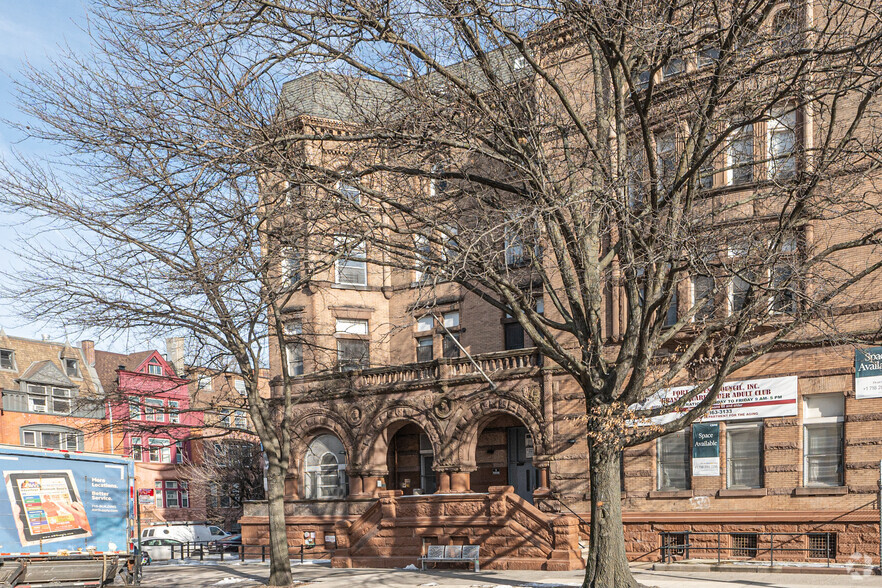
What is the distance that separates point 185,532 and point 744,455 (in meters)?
38.8

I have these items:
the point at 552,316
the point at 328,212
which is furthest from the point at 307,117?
the point at 328,212

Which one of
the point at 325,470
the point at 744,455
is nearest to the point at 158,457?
the point at 325,470

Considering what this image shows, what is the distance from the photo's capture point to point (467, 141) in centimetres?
1562

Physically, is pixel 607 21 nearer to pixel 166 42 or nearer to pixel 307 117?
pixel 166 42

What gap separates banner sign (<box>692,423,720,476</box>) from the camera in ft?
81.1

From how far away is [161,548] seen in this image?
4222 cm

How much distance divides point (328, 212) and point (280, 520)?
1097cm

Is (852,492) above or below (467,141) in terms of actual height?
below

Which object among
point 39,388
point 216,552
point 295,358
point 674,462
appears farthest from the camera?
point 39,388

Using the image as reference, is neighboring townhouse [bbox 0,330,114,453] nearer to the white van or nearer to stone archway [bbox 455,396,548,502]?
the white van

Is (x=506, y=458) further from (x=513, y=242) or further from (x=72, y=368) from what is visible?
(x=72, y=368)

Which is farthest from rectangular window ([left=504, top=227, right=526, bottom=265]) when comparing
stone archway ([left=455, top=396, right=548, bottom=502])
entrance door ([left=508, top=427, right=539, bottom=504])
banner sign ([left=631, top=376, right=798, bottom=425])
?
entrance door ([left=508, top=427, right=539, bottom=504])

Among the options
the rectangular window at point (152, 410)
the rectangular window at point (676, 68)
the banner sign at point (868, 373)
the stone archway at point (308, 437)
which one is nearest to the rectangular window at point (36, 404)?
the rectangular window at point (152, 410)

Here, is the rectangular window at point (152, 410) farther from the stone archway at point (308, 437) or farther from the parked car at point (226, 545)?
the parked car at point (226, 545)
